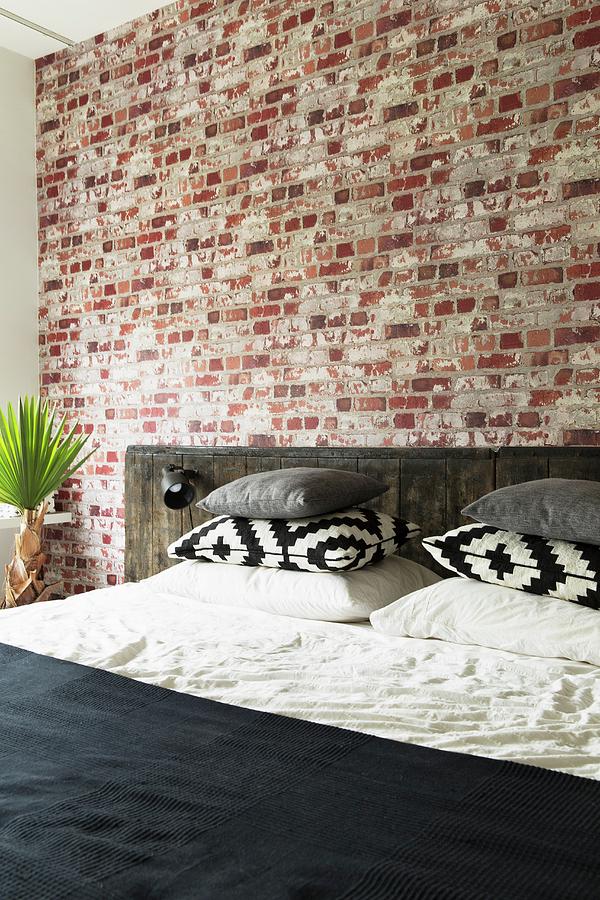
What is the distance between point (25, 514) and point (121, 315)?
40.1 inches

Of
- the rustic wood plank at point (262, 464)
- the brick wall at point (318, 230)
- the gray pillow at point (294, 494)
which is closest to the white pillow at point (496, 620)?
the gray pillow at point (294, 494)

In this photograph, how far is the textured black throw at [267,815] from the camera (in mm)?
942

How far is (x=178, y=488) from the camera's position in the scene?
10.7 ft

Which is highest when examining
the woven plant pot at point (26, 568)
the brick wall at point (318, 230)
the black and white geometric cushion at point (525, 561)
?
the brick wall at point (318, 230)

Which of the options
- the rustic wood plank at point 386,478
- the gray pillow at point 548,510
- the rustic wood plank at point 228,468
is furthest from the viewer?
the rustic wood plank at point 228,468

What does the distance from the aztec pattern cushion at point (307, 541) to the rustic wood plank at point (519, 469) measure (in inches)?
12.5

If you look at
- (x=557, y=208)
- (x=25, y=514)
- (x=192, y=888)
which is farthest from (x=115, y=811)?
(x=25, y=514)

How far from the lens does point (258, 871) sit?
0.97 m

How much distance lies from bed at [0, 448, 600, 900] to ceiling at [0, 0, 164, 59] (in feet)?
9.01

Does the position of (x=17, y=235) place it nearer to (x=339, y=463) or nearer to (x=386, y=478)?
(x=339, y=463)

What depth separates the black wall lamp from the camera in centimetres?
324

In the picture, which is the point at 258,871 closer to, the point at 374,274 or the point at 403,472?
the point at 403,472

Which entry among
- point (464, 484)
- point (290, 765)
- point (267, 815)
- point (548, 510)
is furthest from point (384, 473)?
point (267, 815)

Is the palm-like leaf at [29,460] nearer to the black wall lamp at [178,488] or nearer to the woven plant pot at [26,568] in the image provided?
the woven plant pot at [26,568]
